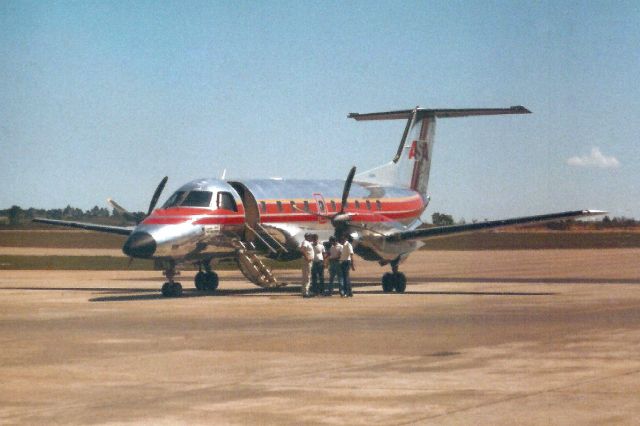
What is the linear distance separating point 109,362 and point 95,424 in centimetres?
518

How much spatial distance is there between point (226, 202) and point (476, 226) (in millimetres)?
7286

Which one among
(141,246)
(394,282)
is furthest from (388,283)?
(141,246)

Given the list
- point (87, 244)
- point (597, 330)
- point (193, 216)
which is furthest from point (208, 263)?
point (87, 244)

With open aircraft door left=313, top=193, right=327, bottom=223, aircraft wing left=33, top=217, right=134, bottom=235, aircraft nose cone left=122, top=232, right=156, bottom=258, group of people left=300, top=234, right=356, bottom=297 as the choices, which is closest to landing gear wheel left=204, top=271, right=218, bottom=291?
aircraft wing left=33, top=217, right=134, bottom=235

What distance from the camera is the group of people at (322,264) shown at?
31.5m

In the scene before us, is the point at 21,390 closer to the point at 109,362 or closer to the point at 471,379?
the point at 109,362

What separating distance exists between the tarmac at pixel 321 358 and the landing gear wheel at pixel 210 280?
66.2 inches

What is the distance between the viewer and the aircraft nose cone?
3014 centimetres

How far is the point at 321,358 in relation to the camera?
17078mm

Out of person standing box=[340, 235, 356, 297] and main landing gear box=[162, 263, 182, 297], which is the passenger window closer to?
main landing gear box=[162, 263, 182, 297]

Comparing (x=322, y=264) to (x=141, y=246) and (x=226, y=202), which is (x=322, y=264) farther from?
(x=141, y=246)

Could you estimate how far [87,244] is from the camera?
87000mm

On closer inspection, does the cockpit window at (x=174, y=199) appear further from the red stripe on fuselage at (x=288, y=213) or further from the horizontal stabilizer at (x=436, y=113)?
the horizontal stabilizer at (x=436, y=113)

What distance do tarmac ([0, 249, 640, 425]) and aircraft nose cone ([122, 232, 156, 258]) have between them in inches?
49.7
